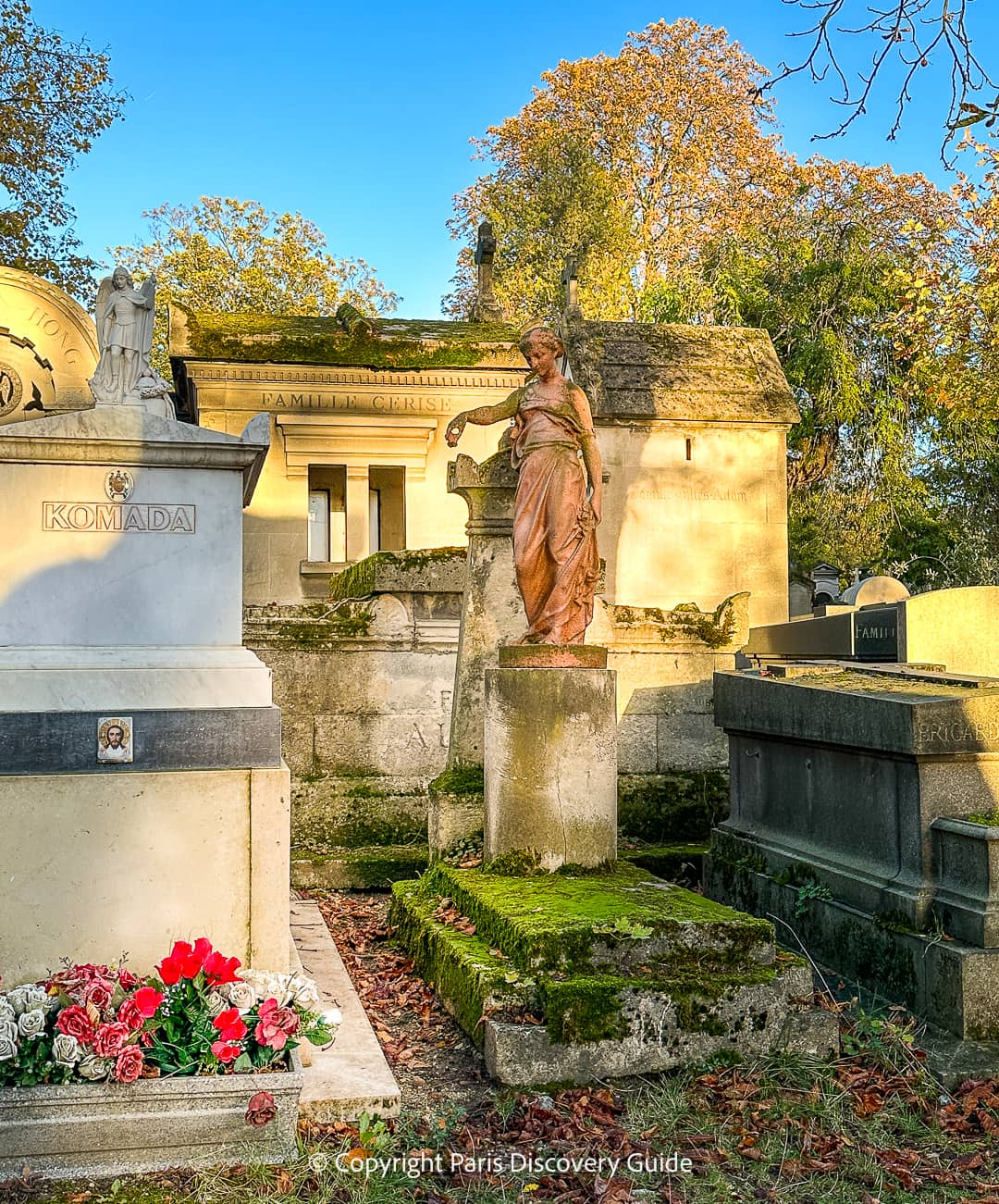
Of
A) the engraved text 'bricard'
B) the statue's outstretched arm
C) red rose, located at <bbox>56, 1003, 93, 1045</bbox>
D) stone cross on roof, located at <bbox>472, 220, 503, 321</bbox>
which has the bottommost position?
red rose, located at <bbox>56, 1003, 93, 1045</bbox>

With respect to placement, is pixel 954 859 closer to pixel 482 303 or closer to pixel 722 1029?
pixel 722 1029

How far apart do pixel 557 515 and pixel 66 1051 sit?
11.7 ft

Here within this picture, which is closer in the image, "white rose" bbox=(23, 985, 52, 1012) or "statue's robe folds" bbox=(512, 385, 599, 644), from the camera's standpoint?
"white rose" bbox=(23, 985, 52, 1012)

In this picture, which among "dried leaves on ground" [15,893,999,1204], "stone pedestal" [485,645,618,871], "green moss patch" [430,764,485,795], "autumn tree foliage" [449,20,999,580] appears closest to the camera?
"dried leaves on ground" [15,893,999,1204]

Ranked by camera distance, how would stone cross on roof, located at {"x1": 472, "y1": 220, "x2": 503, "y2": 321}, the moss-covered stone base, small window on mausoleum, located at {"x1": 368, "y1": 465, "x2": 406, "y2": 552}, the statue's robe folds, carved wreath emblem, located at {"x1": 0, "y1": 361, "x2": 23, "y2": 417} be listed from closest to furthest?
the moss-covered stone base
the statue's robe folds
carved wreath emblem, located at {"x1": 0, "y1": 361, "x2": 23, "y2": 417}
small window on mausoleum, located at {"x1": 368, "y1": 465, "x2": 406, "y2": 552}
stone cross on roof, located at {"x1": 472, "y1": 220, "x2": 503, "y2": 321}

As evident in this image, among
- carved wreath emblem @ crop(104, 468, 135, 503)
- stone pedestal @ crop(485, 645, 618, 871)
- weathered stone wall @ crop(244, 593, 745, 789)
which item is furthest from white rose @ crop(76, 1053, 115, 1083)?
weathered stone wall @ crop(244, 593, 745, 789)

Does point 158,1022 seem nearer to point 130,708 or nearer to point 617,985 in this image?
point 130,708

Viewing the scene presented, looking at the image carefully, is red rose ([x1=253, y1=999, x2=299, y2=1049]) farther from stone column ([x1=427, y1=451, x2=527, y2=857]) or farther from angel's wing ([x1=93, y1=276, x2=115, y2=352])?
stone column ([x1=427, y1=451, x2=527, y2=857])

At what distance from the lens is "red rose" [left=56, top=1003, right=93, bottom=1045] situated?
12.8ft

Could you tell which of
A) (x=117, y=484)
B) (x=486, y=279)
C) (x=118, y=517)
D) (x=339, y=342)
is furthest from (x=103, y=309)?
(x=486, y=279)

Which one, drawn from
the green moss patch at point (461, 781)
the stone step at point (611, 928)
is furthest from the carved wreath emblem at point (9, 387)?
the stone step at point (611, 928)

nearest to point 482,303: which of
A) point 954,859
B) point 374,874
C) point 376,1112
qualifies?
point 374,874

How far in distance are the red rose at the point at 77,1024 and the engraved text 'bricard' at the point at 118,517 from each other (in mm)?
1886

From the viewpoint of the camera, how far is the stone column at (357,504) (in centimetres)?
1471
